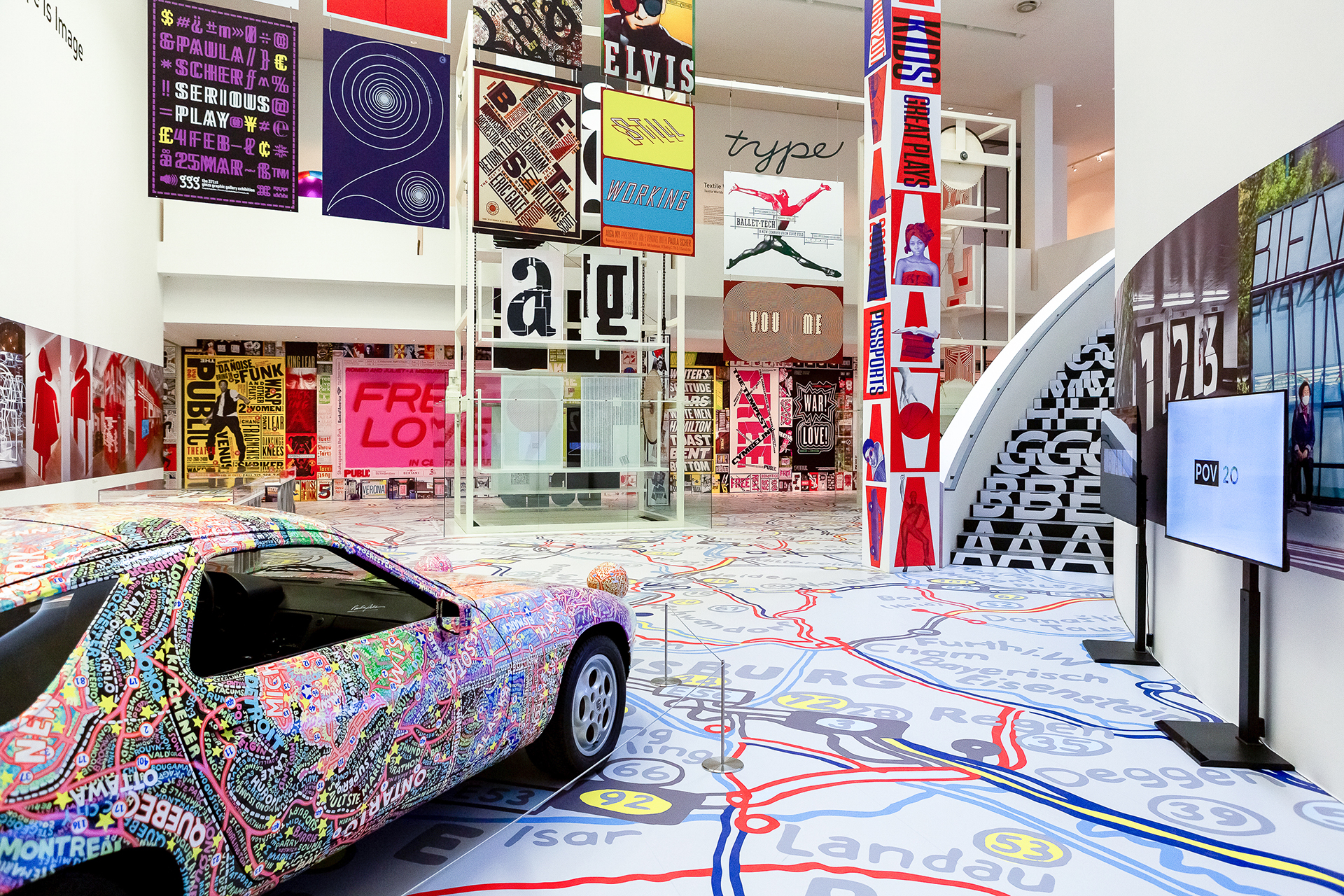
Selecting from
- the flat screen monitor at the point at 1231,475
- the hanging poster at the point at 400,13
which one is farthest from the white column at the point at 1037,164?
the flat screen monitor at the point at 1231,475

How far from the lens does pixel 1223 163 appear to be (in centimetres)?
391

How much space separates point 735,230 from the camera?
11516 mm

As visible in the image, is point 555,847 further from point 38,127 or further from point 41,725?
point 38,127

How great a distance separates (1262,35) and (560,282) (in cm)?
872

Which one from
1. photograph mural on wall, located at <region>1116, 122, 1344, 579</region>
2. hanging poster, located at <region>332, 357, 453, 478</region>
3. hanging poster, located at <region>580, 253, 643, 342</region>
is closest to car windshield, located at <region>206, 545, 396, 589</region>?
photograph mural on wall, located at <region>1116, 122, 1344, 579</region>

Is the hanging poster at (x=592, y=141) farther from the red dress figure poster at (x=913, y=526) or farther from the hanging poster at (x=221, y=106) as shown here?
the red dress figure poster at (x=913, y=526)

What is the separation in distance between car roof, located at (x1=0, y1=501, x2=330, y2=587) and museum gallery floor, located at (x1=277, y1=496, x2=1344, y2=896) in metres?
1.08

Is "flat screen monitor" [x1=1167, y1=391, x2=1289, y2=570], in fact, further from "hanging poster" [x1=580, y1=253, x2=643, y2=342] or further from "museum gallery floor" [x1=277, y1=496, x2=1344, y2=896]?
"hanging poster" [x1=580, y1=253, x2=643, y2=342]

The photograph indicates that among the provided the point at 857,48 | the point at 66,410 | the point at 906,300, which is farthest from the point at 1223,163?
the point at 857,48

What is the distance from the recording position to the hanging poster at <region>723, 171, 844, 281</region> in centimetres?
1151

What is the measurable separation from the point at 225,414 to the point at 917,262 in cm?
1356

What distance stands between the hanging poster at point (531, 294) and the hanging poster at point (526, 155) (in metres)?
0.97

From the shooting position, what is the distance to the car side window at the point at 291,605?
2.10 m

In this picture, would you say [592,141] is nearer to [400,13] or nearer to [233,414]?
[400,13]
